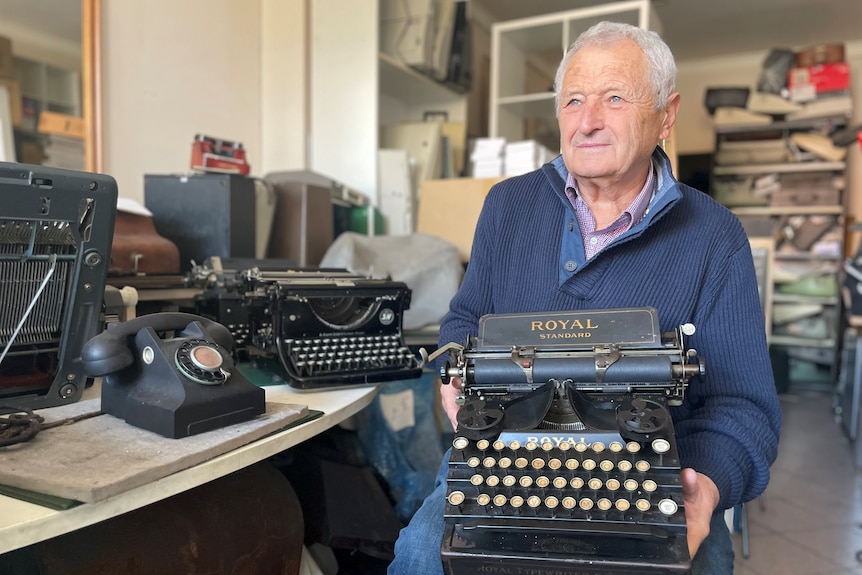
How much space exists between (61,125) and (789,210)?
18.8 feet

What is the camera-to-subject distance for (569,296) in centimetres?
135

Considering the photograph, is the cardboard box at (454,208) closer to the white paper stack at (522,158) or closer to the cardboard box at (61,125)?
the white paper stack at (522,158)

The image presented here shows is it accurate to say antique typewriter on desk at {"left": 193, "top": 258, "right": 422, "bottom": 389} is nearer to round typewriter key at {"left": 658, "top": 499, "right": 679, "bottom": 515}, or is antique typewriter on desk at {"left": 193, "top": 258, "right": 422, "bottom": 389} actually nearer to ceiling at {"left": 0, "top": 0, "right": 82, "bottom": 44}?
round typewriter key at {"left": 658, "top": 499, "right": 679, "bottom": 515}

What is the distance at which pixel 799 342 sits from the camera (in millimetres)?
5711

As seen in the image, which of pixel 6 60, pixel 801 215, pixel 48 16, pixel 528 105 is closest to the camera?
pixel 6 60

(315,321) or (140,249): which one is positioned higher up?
(140,249)

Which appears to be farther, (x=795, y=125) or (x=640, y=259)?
(x=795, y=125)

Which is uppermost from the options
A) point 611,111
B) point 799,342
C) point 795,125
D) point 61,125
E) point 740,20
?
point 740,20

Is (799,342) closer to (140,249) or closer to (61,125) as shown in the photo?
(140,249)

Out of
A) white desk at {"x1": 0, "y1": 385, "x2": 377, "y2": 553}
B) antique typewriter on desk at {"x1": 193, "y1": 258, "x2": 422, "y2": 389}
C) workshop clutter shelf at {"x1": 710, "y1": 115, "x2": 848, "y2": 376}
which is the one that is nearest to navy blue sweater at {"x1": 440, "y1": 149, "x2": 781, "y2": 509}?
antique typewriter on desk at {"x1": 193, "y1": 258, "x2": 422, "y2": 389}

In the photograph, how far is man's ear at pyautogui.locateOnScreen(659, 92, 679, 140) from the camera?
4.56 ft

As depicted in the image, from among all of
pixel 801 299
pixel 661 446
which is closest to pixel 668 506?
pixel 661 446

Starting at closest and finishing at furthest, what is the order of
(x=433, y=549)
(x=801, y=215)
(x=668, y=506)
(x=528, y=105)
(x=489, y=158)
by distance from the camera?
(x=668, y=506) < (x=433, y=549) < (x=489, y=158) < (x=528, y=105) < (x=801, y=215)

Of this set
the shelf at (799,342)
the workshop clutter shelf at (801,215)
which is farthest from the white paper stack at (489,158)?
the shelf at (799,342)
